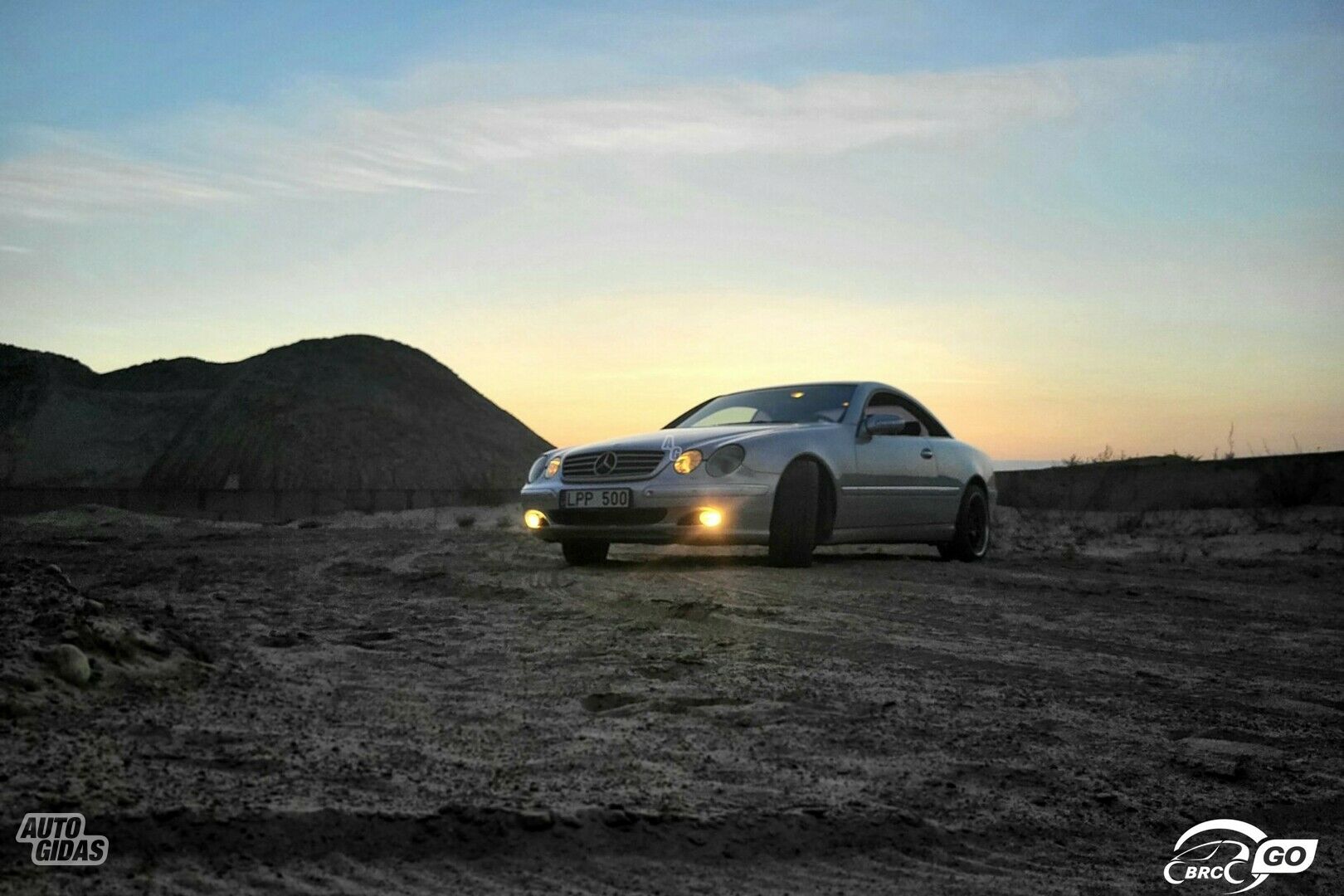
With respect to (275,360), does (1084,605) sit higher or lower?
lower

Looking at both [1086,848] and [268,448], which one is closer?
[1086,848]

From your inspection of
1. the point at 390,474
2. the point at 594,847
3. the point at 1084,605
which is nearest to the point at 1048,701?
the point at 594,847

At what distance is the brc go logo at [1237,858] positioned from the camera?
3.24 m

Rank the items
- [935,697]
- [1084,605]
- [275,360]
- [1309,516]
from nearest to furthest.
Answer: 1. [935,697]
2. [1084,605]
3. [1309,516]
4. [275,360]

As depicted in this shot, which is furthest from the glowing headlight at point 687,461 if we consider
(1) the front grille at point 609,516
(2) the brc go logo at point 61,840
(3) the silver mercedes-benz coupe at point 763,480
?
(2) the brc go logo at point 61,840

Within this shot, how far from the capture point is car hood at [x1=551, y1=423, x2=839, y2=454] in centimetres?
877

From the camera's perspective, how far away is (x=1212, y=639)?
22.6 feet

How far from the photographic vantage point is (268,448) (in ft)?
120

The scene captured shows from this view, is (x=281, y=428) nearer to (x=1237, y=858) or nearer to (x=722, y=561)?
(x=722, y=561)

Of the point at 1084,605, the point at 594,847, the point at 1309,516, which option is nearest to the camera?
the point at 594,847

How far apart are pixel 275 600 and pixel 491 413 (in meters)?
34.9

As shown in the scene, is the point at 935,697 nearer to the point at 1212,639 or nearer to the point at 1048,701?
the point at 1048,701

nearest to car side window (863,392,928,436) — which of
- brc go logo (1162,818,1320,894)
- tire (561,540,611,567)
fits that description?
tire (561,540,611,567)

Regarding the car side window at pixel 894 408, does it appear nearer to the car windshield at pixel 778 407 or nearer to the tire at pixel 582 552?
the car windshield at pixel 778 407
